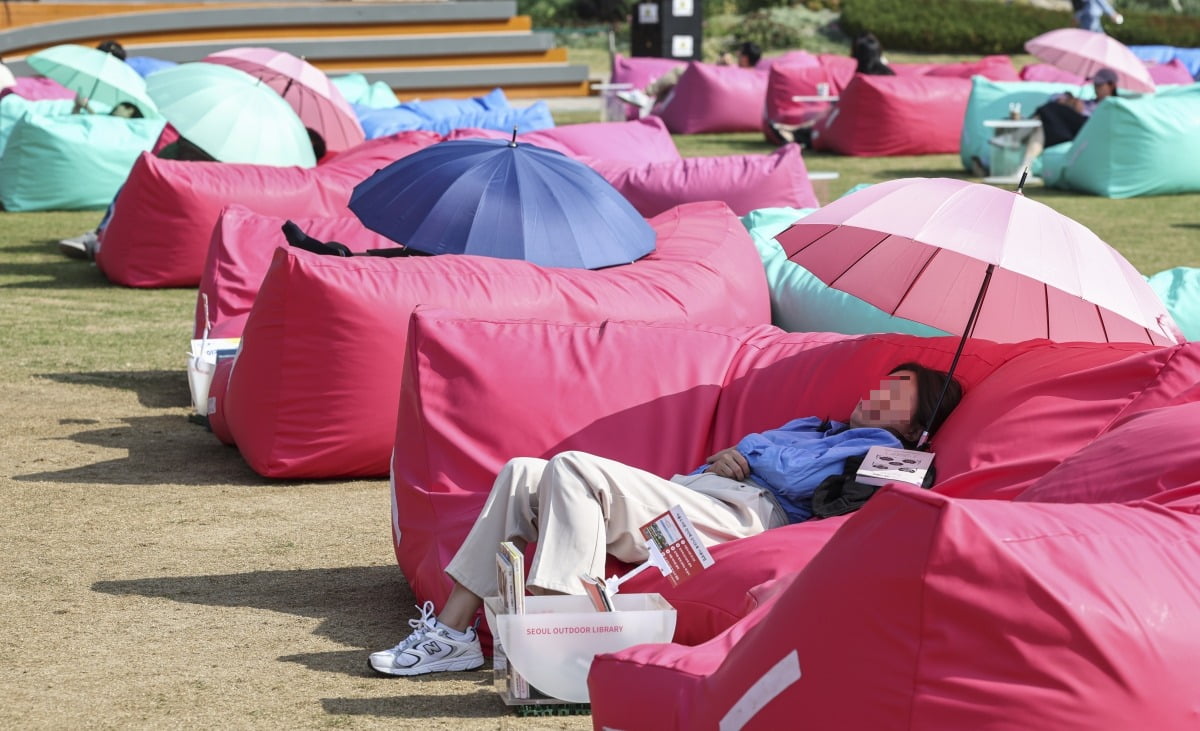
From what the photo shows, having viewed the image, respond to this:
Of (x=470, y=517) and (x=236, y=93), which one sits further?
(x=236, y=93)

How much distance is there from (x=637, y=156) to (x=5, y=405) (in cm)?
404

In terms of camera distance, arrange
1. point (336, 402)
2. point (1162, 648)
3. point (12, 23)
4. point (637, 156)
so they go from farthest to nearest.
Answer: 1. point (12, 23)
2. point (637, 156)
3. point (336, 402)
4. point (1162, 648)

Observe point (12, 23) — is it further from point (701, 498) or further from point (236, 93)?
point (701, 498)

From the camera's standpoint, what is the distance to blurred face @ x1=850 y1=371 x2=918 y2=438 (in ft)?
12.9

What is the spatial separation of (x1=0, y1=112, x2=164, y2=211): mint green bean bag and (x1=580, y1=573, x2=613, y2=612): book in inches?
355

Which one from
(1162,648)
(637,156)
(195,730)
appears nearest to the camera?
(1162,648)

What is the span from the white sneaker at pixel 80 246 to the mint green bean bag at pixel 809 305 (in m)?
5.08

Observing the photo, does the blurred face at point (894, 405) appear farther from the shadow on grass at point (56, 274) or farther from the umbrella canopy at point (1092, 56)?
the umbrella canopy at point (1092, 56)

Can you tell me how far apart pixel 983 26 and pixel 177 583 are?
24908mm

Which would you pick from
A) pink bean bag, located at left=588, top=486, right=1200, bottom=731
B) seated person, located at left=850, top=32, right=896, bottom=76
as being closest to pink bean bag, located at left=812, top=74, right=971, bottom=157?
seated person, located at left=850, top=32, right=896, bottom=76

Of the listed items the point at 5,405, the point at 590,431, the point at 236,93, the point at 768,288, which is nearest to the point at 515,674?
the point at 590,431

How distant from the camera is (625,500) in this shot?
365 cm

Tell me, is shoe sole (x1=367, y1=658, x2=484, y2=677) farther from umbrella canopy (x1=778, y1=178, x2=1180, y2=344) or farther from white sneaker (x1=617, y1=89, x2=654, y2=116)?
white sneaker (x1=617, y1=89, x2=654, y2=116)

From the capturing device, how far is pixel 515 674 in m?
3.33
